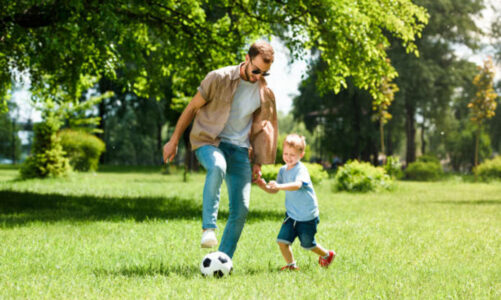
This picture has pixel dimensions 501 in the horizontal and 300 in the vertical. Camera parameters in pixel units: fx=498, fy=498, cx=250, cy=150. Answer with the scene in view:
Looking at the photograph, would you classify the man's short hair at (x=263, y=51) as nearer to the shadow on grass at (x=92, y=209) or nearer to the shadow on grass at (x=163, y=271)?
the shadow on grass at (x=163, y=271)

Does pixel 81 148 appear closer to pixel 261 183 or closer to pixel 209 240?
pixel 261 183

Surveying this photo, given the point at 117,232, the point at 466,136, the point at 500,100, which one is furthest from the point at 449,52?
the point at 117,232

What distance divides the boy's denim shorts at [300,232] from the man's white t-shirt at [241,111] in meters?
0.96

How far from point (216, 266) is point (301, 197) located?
1.12m

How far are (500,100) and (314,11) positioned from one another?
43682mm

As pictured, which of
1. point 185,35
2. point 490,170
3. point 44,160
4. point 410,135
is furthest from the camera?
point 410,135

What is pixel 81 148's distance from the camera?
2978 cm

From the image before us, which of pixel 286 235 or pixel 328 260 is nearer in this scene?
pixel 286 235

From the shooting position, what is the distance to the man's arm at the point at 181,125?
4.74 metres

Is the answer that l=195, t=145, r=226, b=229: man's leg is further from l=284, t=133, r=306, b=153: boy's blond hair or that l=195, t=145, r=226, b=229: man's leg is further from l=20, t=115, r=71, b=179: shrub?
l=20, t=115, r=71, b=179: shrub

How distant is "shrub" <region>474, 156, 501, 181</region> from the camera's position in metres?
32.2

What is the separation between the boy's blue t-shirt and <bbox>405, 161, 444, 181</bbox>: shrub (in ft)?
103

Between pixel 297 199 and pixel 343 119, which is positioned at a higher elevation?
pixel 343 119

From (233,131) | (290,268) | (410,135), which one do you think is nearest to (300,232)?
(290,268)
